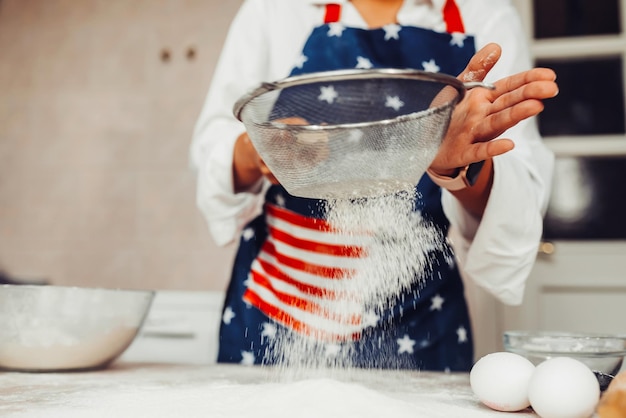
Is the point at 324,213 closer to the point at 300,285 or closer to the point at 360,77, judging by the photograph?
the point at 300,285

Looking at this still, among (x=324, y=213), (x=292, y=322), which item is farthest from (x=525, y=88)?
(x=292, y=322)

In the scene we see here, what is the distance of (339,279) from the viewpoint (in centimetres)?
103

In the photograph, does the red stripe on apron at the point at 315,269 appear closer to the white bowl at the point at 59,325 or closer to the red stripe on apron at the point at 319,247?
the red stripe on apron at the point at 319,247

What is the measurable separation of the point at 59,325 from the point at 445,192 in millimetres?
620

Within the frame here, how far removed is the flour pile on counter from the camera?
38.9 inches

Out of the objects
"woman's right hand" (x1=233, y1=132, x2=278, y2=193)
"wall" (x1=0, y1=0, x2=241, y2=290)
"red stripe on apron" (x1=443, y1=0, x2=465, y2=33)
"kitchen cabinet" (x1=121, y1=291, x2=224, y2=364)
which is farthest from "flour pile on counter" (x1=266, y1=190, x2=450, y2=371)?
"wall" (x1=0, y1=0, x2=241, y2=290)

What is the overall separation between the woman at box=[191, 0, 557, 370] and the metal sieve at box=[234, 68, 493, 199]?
0.14 m

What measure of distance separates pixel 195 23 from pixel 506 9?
1528mm

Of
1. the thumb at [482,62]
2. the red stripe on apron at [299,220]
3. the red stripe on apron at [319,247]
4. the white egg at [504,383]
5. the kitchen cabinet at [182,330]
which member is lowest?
the kitchen cabinet at [182,330]

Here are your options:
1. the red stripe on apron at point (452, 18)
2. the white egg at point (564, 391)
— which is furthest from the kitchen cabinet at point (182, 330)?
the white egg at point (564, 391)

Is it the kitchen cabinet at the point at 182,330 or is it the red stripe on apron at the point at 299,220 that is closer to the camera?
the red stripe on apron at the point at 299,220

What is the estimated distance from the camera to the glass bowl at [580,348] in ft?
2.44

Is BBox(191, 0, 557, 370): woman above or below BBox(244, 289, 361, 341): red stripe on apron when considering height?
above

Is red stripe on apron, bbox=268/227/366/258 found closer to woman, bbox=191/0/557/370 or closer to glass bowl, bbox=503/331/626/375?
woman, bbox=191/0/557/370
